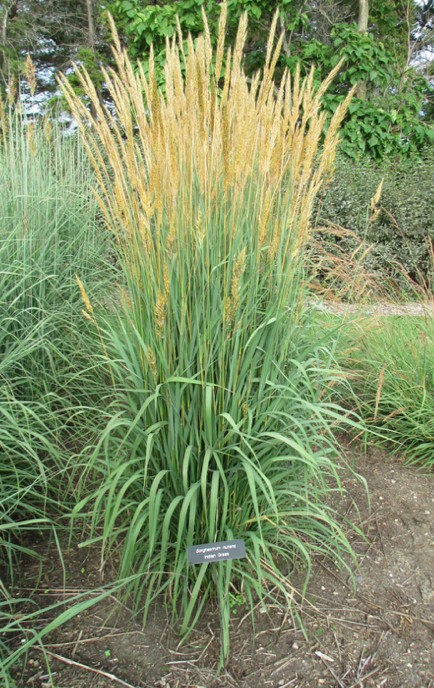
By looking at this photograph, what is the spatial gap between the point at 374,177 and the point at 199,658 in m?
6.40

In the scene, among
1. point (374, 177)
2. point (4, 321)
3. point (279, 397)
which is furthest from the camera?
point (374, 177)

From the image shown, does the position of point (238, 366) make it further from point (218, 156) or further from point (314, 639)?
point (314, 639)

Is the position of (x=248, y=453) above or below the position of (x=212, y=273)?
below

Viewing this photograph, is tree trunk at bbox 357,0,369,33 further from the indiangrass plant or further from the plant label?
the plant label

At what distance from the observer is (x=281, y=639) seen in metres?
1.44

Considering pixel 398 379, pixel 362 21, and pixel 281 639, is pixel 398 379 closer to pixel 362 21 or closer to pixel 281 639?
pixel 281 639

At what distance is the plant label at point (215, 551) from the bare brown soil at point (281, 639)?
32cm

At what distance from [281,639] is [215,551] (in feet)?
1.35

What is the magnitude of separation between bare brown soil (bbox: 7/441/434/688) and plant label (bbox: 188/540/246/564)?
0.32m

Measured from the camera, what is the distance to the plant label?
130 centimetres

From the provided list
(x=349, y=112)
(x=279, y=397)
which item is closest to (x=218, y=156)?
(x=279, y=397)

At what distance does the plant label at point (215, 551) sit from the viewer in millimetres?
1300

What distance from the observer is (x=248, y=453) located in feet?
4.95

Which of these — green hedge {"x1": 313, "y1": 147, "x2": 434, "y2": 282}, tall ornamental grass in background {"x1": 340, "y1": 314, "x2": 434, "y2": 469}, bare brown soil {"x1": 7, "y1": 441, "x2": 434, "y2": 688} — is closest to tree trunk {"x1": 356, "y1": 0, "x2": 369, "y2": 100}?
green hedge {"x1": 313, "y1": 147, "x2": 434, "y2": 282}
